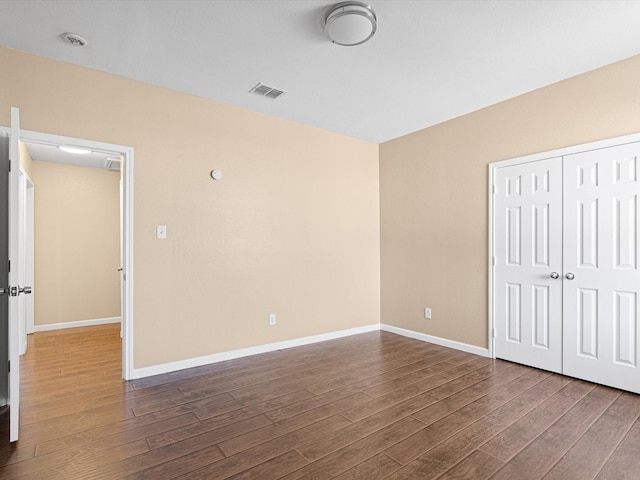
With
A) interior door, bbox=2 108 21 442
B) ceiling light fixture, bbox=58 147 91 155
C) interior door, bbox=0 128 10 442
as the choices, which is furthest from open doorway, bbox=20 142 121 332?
interior door, bbox=2 108 21 442

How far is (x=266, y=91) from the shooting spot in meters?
3.44

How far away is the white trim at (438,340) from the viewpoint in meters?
3.91

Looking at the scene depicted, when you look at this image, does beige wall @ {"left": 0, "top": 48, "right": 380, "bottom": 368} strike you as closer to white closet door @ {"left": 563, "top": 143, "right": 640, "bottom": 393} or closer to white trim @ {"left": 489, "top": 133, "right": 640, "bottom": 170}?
white trim @ {"left": 489, "top": 133, "right": 640, "bottom": 170}

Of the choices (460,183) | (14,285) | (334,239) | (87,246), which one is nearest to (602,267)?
(460,183)

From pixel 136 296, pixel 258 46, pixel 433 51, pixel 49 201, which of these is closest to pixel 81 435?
pixel 136 296

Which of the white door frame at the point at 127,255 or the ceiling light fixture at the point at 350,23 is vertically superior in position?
the ceiling light fixture at the point at 350,23

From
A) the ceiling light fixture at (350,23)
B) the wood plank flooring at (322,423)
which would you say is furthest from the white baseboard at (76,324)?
the ceiling light fixture at (350,23)

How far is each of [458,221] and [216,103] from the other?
3.11 m

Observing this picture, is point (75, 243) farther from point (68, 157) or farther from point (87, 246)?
point (68, 157)

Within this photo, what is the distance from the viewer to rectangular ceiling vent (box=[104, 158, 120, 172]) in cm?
508

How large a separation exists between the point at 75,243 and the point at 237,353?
3632mm

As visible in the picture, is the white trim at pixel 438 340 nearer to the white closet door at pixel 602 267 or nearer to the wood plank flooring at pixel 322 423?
the wood plank flooring at pixel 322 423

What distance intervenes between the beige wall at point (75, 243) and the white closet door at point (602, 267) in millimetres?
6336

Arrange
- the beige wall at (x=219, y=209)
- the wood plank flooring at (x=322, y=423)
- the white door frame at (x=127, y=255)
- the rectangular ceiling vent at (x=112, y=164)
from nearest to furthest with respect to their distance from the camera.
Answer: the wood plank flooring at (x=322, y=423)
the beige wall at (x=219, y=209)
the white door frame at (x=127, y=255)
the rectangular ceiling vent at (x=112, y=164)
